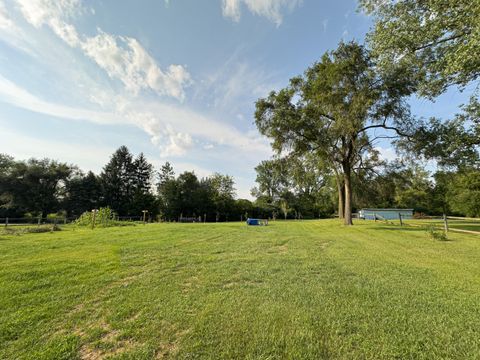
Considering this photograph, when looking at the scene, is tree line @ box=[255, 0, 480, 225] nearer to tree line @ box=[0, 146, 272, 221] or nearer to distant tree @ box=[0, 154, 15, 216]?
tree line @ box=[0, 146, 272, 221]

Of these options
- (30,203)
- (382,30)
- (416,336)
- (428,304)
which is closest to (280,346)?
(416,336)

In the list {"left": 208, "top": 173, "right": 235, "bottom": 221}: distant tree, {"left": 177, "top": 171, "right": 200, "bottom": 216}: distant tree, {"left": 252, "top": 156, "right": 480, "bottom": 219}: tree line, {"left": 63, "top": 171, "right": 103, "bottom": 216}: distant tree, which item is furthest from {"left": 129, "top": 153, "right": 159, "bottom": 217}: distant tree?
{"left": 252, "top": 156, "right": 480, "bottom": 219}: tree line

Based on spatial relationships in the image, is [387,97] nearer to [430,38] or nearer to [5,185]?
[430,38]

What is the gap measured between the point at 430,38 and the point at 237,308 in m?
11.9

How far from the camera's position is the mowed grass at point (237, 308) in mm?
2363

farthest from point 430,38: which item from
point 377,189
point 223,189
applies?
point 223,189

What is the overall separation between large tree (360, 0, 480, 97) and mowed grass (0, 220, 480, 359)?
6723 millimetres

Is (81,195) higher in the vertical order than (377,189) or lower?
higher

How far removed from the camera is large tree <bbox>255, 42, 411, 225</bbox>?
46.4 feet

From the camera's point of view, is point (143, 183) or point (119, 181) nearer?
point (119, 181)

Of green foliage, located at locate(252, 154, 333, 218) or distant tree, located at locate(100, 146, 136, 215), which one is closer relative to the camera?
distant tree, located at locate(100, 146, 136, 215)

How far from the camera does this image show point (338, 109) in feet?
48.0

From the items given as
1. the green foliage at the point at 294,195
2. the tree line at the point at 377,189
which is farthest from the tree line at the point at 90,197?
the tree line at the point at 377,189

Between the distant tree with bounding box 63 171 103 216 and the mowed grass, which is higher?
the distant tree with bounding box 63 171 103 216
